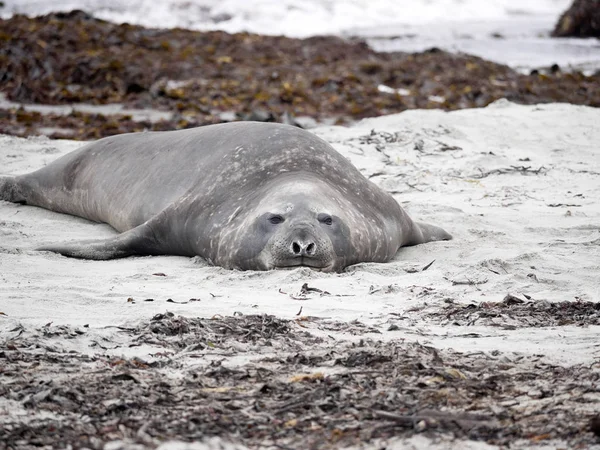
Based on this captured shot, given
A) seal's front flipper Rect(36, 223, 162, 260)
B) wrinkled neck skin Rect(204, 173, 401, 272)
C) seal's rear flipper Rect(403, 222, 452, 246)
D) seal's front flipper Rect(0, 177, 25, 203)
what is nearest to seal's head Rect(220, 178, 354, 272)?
wrinkled neck skin Rect(204, 173, 401, 272)

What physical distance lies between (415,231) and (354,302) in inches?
64.2

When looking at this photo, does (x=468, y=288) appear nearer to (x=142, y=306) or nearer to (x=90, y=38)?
(x=142, y=306)

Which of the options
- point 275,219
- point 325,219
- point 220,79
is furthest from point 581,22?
point 275,219

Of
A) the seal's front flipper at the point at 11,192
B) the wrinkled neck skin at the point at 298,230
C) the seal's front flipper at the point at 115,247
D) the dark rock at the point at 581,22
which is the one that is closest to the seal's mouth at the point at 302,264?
the wrinkled neck skin at the point at 298,230

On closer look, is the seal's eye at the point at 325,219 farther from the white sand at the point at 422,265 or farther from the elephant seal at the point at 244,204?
the white sand at the point at 422,265

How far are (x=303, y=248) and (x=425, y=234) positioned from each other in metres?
1.33

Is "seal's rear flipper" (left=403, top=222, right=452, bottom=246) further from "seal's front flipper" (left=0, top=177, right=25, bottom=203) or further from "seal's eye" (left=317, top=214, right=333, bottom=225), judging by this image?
"seal's front flipper" (left=0, top=177, right=25, bottom=203)

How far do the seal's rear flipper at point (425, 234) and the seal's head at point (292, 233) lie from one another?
30.0 inches

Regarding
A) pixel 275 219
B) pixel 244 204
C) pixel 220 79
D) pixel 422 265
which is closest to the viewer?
pixel 275 219

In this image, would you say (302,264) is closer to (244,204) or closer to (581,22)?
(244,204)

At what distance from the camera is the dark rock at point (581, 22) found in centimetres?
2308

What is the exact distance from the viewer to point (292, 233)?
15.0ft

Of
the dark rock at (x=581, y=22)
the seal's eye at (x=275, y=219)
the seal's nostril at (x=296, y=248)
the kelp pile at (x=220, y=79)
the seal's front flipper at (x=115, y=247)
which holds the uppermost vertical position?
the dark rock at (x=581, y=22)

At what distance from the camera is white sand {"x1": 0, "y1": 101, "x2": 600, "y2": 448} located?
145 inches
